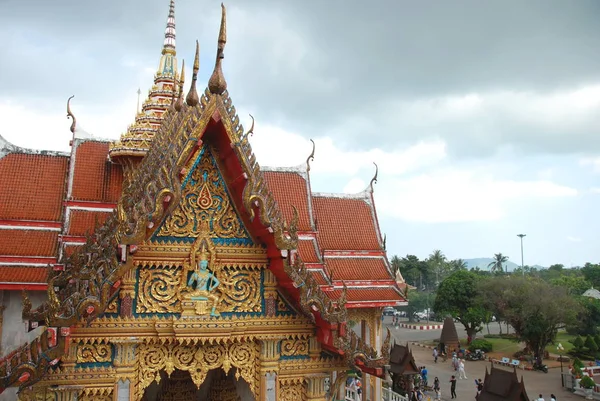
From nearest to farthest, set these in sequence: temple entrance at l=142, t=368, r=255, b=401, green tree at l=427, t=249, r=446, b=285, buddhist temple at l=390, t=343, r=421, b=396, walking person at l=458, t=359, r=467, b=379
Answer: temple entrance at l=142, t=368, r=255, b=401 < buddhist temple at l=390, t=343, r=421, b=396 < walking person at l=458, t=359, r=467, b=379 < green tree at l=427, t=249, r=446, b=285

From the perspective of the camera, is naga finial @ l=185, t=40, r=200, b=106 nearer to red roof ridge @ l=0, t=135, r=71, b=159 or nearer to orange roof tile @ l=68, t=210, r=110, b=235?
orange roof tile @ l=68, t=210, r=110, b=235

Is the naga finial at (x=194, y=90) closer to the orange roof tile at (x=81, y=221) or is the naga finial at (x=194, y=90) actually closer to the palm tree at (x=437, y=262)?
the orange roof tile at (x=81, y=221)

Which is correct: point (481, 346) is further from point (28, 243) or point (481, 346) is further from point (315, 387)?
point (315, 387)

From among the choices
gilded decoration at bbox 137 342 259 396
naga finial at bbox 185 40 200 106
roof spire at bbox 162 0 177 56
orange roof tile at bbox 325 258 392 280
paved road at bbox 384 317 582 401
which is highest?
roof spire at bbox 162 0 177 56

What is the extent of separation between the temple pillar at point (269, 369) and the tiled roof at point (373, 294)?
492 inches

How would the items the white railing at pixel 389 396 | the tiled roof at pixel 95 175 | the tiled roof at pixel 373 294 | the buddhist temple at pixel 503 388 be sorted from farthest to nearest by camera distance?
the white railing at pixel 389 396 → the tiled roof at pixel 373 294 → the buddhist temple at pixel 503 388 → the tiled roof at pixel 95 175

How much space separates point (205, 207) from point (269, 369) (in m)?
2.23

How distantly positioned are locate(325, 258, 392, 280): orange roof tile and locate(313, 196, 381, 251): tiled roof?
0.56m

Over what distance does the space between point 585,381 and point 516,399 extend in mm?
14643

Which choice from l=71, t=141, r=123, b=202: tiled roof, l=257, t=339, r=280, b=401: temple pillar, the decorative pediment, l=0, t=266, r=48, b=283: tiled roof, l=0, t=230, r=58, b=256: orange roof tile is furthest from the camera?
l=71, t=141, r=123, b=202: tiled roof

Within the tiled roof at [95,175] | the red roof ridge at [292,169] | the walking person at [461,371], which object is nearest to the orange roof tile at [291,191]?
the red roof ridge at [292,169]

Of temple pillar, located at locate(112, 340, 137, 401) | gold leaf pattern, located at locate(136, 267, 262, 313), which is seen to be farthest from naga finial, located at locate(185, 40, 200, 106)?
temple pillar, located at locate(112, 340, 137, 401)

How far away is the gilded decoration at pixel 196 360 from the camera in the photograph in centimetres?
575

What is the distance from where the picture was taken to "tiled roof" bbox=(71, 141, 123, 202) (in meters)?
17.0
